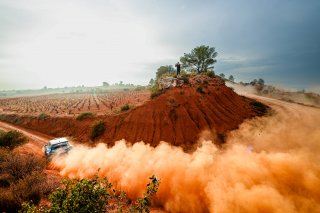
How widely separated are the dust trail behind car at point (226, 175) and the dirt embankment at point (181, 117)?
14.3 ft

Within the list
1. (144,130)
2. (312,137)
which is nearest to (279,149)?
(312,137)

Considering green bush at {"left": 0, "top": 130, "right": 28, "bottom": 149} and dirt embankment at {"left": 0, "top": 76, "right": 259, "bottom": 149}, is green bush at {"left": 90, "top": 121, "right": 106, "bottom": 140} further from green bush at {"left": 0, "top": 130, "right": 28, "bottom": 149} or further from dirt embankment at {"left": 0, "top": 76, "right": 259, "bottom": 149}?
green bush at {"left": 0, "top": 130, "right": 28, "bottom": 149}

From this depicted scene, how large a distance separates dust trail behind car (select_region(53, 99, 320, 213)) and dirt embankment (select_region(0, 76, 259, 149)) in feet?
14.3

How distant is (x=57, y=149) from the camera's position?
1900 cm

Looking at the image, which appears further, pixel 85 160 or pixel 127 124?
pixel 127 124

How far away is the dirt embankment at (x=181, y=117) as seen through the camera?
74.6 feet

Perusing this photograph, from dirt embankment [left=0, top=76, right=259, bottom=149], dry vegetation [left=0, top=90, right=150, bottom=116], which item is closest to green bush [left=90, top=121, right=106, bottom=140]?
dirt embankment [left=0, top=76, right=259, bottom=149]

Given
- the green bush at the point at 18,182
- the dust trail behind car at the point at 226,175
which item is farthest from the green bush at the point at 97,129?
the green bush at the point at 18,182

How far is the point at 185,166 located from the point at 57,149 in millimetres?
13864

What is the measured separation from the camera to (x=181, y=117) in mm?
24047

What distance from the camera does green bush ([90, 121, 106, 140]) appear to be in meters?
26.2

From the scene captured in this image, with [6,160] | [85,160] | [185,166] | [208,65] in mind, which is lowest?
[85,160]

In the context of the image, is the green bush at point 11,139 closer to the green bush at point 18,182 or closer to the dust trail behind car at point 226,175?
the dust trail behind car at point 226,175

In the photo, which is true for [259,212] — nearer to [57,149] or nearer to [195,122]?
[195,122]
